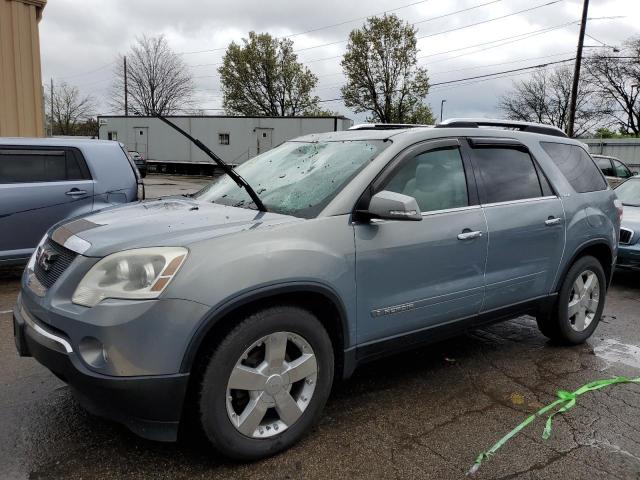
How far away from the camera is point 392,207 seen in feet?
8.99

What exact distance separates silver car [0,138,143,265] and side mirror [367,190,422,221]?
462 centimetres

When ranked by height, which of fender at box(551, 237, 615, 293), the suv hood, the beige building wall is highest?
the beige building wall

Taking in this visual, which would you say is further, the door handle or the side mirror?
the door handle

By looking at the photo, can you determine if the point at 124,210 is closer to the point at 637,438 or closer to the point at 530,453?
the point at 530,453

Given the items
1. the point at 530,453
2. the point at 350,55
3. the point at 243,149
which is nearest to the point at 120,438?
the point at 530,453

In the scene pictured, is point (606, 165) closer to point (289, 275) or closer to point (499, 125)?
point (499, 125)

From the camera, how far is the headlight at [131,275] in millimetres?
2264

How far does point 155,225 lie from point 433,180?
1.75 meters

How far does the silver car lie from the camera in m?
5.90

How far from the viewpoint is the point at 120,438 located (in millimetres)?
2799

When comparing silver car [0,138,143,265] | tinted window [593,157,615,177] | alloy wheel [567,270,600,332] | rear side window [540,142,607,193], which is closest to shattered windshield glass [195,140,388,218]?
rear side window [540,142,607,193]

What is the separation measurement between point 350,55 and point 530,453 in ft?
140

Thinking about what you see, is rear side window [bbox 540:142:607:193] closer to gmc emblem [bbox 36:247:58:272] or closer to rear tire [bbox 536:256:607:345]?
rear tire [bbox 536:256:607:345]

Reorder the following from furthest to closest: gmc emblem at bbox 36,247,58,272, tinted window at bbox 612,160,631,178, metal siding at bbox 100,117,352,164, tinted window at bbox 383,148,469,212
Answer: metal siding at bbox 100,117,352,164 < tinted window at bbox 612,160,631,178 < tinted window at bbox 383,148,469,212 < gmc emblem at bbox 36,247,58,272
